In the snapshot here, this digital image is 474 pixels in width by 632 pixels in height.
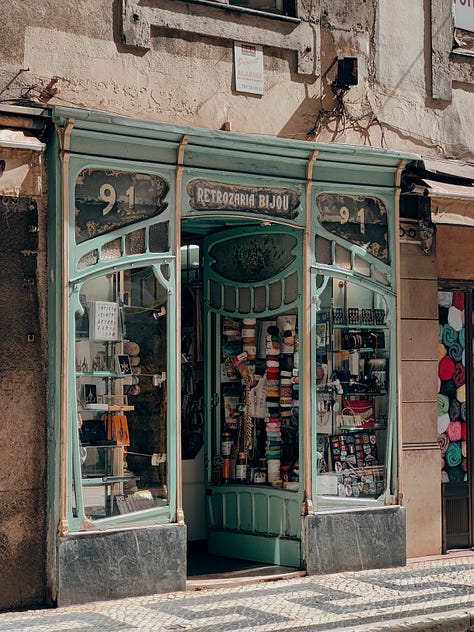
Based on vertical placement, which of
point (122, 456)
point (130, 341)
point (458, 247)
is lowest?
point (122, 456)

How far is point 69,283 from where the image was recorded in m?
9.60

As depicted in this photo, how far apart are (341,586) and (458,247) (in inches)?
154

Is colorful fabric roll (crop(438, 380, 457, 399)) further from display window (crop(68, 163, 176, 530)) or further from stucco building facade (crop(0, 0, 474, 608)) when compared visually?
display window (crop(68, 163, 176, 530))

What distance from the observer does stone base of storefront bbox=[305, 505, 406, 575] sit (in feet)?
36.1

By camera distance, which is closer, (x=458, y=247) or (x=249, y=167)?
(x=249, y=167)

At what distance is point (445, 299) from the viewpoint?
12500mm

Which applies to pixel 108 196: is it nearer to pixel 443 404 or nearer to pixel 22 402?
pixel 22 402

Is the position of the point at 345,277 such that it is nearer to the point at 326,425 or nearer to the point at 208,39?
the point at 326,425

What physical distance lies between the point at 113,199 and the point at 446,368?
438 cm

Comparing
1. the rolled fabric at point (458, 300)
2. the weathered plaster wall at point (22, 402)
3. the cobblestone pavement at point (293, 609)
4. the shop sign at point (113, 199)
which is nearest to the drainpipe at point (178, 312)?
the shop sign at point (113, 199)

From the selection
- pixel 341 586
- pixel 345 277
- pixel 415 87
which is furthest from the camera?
pixel 415 87

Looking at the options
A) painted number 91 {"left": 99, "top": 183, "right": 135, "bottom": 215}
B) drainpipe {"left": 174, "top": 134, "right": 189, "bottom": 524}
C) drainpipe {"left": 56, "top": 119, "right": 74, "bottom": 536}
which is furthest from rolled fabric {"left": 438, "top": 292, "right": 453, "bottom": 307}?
drainpipe {"left": 56, "top": 119, "right": 74, "bottom": 536}

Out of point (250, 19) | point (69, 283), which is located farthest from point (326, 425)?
point (250, 19)

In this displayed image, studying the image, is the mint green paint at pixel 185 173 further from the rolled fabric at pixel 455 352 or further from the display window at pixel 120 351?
the rolled fabric at pixel 455 352
